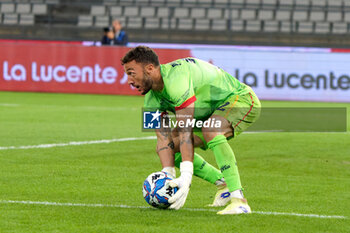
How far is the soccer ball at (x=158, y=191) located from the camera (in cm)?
628

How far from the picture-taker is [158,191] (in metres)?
6.29

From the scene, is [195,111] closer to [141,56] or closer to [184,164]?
[184,164]

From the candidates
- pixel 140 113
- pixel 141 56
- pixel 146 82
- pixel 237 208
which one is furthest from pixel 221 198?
pixel 140 113

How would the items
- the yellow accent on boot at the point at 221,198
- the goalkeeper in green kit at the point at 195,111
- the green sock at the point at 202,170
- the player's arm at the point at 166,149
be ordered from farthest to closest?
the green sock at the point at 202,170 < the yellow accent on boot at the point at 221,198 < the player's arm at the point at 166,149 < the goalkeeper in green kit at the point at 195,111

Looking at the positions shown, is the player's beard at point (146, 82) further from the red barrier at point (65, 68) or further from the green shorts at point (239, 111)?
the red barrier at point (65, 68)

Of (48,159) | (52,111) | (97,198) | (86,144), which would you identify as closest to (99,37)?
(52,111)

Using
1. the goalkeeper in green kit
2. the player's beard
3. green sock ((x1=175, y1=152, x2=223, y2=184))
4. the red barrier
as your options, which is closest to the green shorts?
the goalkeeper in green kit

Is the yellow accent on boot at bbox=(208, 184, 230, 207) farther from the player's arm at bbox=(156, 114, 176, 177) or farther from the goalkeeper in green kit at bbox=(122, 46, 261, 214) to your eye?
the player's arm at bbox=(156, 114, 176, 177)

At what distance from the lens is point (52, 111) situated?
1788cm

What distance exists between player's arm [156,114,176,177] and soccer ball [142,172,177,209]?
0.46ft

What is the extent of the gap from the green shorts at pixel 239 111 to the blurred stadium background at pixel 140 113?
73 centimetres

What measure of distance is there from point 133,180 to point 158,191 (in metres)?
2.11

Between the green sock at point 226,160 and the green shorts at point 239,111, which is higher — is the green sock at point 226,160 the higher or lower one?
the lower one

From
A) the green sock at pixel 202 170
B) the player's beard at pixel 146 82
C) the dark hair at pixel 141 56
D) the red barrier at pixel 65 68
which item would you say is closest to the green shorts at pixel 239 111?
the green sock at pixel 202 170
